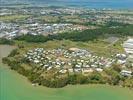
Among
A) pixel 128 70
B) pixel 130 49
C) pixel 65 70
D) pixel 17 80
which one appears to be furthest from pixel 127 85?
pixel 130 49

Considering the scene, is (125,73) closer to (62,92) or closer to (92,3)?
(62,92)

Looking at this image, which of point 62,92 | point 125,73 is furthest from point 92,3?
point 62,92

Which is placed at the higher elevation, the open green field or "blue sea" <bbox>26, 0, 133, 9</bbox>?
the open green field

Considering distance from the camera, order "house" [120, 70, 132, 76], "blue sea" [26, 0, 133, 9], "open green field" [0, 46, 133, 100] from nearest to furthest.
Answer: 1. "open green field" [0, 46, 133, 100]
2. "house" [120, 70, 132, 76]
3. "blue sea" [26, 0, 133, 9]

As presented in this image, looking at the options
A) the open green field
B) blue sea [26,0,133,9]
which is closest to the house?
the open green field

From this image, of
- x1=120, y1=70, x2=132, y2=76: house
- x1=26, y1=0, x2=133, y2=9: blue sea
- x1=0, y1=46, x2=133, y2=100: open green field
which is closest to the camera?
x1=0, y1=46, x2=133, y2=100: open green field

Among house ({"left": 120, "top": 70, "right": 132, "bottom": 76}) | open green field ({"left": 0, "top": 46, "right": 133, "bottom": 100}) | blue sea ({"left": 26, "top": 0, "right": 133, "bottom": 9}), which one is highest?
house ({"left": 120, "top": 70, "right": 132, "bottom": 76})

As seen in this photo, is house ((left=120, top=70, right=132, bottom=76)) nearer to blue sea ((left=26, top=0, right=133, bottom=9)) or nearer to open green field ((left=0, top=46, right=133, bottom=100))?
open green field ((left=0, top=46, right=133, bottom=100))

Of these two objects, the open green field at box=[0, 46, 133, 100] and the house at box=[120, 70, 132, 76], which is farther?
the house at box=[120, 70, 132, 76]
